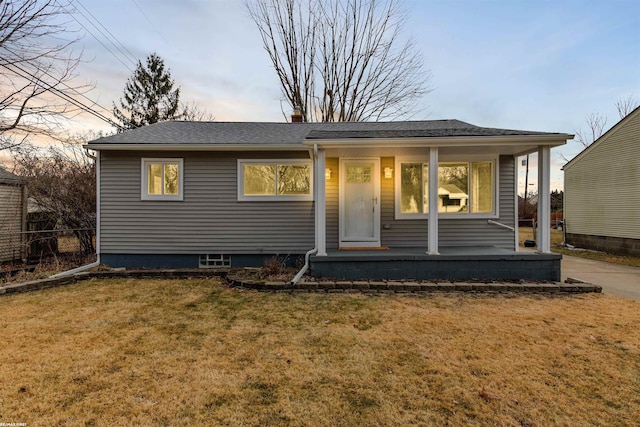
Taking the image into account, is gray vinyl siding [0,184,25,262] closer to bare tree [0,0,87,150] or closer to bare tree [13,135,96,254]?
bare tree [13,135,96,254]

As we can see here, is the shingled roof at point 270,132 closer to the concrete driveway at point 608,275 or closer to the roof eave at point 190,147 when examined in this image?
the roof eave at point 190,147

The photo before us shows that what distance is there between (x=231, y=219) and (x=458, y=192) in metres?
5.40

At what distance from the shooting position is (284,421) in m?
1.98

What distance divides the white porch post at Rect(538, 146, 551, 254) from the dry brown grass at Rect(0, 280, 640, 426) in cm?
138

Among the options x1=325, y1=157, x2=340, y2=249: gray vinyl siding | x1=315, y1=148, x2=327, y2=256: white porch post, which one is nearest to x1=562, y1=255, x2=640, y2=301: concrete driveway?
x1=325, y1=157, x2=340, y2=249: gray vinyl siding

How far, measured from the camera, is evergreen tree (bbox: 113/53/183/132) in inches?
722

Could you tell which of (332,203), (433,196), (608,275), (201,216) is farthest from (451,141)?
(201,216)

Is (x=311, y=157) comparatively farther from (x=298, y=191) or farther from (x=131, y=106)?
(x=131, y=106)

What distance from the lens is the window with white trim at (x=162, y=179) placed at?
6965 millimetres

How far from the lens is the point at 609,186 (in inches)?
432

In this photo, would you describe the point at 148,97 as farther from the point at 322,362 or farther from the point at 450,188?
the point at 322,362

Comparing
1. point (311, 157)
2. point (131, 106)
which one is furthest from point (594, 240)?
point (131, 106)

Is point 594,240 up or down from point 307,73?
down

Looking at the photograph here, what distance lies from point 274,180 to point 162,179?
104 inches
